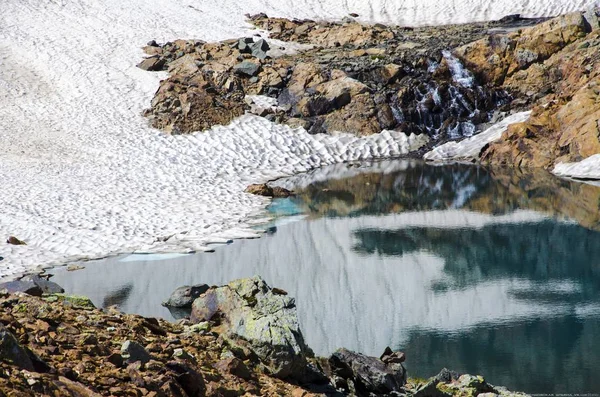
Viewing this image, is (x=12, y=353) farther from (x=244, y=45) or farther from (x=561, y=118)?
(x=244, y=45)

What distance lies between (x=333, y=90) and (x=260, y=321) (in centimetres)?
3229

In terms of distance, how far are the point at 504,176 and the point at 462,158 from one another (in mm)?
4297

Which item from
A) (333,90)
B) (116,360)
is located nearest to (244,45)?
(333,90)

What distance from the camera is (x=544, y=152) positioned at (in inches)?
1430

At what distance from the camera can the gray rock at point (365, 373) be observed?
38.9ft

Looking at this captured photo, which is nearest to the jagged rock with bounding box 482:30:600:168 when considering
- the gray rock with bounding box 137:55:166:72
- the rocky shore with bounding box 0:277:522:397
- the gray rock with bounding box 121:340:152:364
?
the gray rock with bounding box 137:55:166:72

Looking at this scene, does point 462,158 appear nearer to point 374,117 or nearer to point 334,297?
point 374,117

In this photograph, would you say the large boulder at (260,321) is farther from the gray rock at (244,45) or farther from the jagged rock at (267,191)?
the gray rock at (244,45)

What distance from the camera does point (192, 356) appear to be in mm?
10930

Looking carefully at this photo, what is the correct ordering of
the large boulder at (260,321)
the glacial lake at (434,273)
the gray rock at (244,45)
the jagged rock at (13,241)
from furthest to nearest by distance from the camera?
the gray rock at (244,45), the jagged rock at (13,241), the glacial lake at (434,273), the large boulder at (260,321)

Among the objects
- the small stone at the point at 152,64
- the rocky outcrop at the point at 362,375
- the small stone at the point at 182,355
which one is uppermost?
the small stone at the point at 152,64

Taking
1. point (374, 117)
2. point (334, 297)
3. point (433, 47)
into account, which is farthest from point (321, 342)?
point (433, 47)

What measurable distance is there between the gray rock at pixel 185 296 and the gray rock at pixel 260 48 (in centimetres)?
3167

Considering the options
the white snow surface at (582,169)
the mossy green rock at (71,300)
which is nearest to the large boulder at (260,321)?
the mossy green rock at (71,300)
